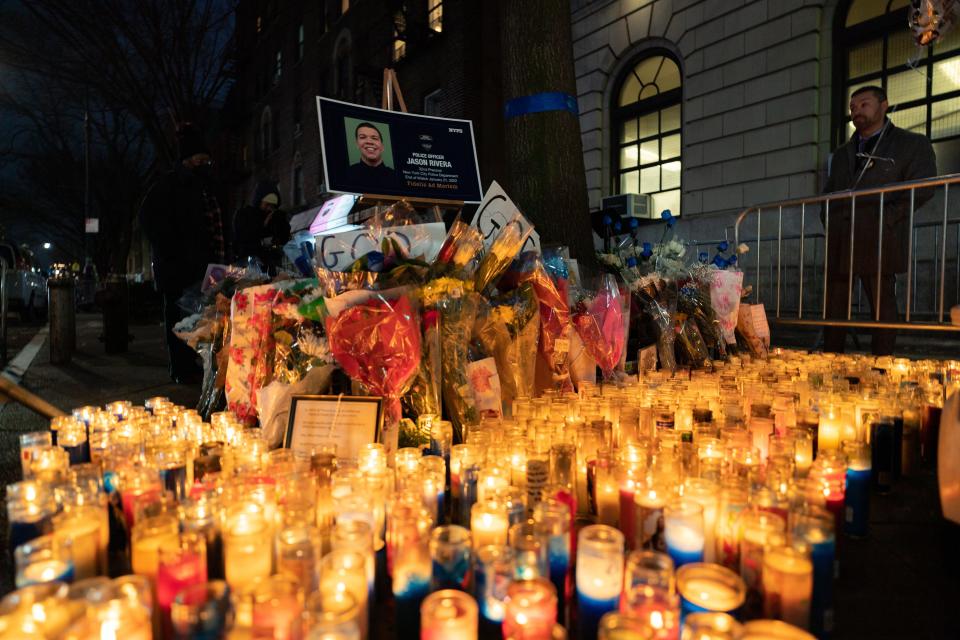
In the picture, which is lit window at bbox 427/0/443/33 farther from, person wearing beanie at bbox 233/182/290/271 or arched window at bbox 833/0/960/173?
person wearing beanie at bbox 233/182/290/271

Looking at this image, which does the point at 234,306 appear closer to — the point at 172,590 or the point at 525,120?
the point at 172,590

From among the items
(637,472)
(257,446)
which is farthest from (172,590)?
(637,472)

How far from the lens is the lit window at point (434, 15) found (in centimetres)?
1352

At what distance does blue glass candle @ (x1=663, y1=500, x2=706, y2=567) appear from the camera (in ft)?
4.19

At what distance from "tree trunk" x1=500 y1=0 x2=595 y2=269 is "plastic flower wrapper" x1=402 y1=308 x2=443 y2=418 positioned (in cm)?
255

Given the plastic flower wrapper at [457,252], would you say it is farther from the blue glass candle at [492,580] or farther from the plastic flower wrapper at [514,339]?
the blue glass candle at [492,580]

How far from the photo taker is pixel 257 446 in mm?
1991

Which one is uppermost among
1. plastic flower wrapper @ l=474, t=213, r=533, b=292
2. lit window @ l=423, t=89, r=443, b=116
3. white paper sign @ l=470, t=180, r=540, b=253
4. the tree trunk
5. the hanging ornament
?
lit window @ l=423, t=89, r=443, b=116

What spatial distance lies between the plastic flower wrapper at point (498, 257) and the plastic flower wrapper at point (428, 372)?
398mm

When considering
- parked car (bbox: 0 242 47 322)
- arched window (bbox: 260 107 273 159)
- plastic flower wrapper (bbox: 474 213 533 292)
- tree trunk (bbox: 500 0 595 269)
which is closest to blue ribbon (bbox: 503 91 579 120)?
tree trunk (bbox: 500 0 595 269)

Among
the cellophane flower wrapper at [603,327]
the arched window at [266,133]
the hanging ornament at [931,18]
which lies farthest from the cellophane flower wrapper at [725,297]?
the arched window at [266,133]

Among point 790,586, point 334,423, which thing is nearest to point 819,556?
point 790,586

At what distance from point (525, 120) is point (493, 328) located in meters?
2.74

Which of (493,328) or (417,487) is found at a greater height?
(493,328)
